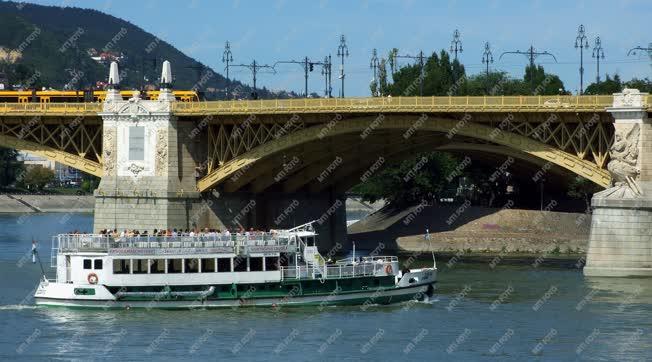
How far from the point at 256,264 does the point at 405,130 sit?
2911cm

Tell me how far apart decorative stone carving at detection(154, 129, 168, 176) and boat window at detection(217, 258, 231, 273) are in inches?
1270

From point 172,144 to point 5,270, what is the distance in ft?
52.1

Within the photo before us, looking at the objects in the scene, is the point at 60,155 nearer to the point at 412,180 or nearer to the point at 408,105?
the point at 408,105

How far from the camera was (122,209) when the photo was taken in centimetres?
10869

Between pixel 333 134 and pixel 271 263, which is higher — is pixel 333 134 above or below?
above

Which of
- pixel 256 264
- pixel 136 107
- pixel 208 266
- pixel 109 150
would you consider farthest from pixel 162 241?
pixel 109 150

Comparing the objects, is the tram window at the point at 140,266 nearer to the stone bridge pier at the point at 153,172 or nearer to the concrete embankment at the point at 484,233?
the stone bridge pier at the point at 153,172

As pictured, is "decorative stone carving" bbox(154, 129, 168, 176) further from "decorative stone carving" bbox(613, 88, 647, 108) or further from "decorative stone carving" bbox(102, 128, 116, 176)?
"decorative stone carving" bbox(613, 88, 647, 108)

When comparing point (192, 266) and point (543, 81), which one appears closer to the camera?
point (192, 266)

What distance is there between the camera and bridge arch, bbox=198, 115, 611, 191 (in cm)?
9119

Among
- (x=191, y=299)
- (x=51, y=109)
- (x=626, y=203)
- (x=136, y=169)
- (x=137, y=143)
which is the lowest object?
(x=191, y=299)

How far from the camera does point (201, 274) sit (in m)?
74.6

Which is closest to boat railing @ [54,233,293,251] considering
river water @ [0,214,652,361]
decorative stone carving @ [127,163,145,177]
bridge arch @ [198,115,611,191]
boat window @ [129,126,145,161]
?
river water @ [0,214,652,361]

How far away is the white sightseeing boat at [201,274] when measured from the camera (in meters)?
74.2
